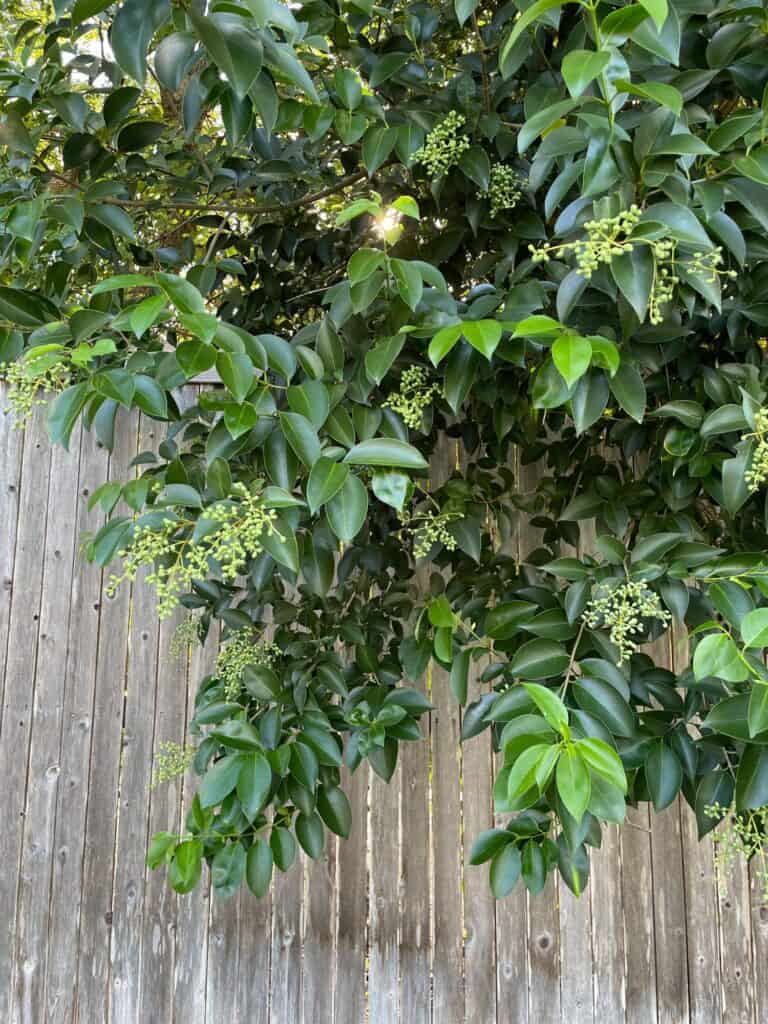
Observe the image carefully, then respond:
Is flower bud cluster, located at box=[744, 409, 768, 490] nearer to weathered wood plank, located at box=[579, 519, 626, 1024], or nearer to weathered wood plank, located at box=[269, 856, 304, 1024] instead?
weathered wood plank, located at box=[579, 519, 626, 1024]

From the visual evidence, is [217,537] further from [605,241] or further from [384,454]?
[605,241]

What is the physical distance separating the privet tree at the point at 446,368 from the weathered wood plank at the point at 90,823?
1.73 feet

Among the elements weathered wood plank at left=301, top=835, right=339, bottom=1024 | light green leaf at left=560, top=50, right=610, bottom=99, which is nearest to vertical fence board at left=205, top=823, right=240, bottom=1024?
weathered wood plank at left=301, top=835, right=339, bottom=1024

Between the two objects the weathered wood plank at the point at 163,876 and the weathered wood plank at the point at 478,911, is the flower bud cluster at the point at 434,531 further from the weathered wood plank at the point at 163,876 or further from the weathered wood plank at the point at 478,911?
the weathered wood plank at the point at 163,876

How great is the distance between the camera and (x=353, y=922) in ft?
6.47

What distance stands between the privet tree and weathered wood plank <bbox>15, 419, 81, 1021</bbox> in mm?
627

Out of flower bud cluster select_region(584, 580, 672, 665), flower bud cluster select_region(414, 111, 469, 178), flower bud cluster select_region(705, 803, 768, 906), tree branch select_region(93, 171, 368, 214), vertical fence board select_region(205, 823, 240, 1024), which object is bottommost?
vertical fence board select_region(205, 823, 240, 1024)

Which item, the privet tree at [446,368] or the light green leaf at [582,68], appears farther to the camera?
the privet tree at [446,368]

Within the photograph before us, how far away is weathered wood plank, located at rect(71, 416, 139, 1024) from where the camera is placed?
2.05 m

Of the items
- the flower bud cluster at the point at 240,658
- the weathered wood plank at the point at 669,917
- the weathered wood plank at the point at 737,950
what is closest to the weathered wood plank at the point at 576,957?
the weathered wood plank at the point at 669,917

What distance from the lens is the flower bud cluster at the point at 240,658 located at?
1452 mm

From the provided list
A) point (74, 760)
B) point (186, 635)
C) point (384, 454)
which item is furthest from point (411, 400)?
point (74, 760)

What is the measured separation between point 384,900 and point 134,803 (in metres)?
0.64

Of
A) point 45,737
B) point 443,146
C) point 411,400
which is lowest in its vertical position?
point 45,737
